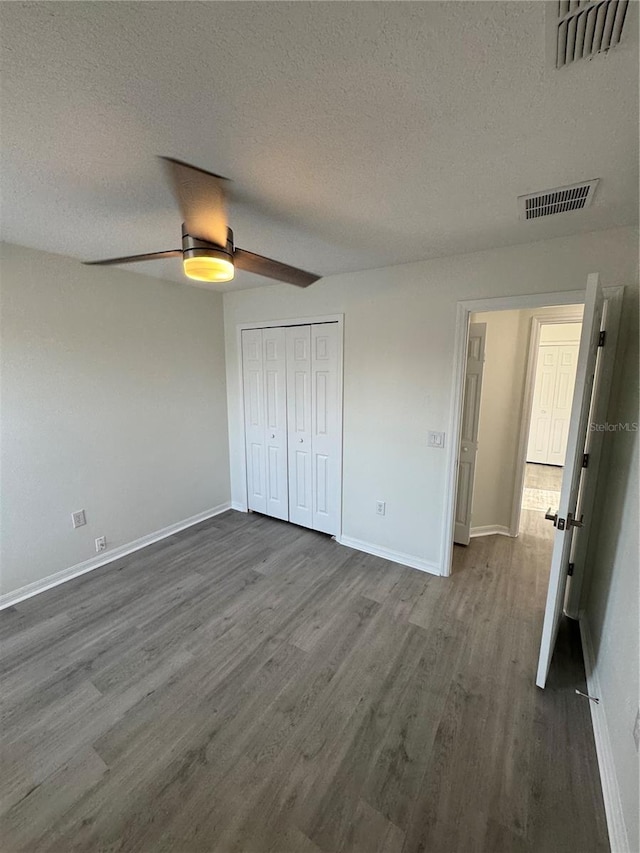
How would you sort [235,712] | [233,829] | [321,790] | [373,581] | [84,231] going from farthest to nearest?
[373,581], [84,231], [235,712], [321,790], [233,829]

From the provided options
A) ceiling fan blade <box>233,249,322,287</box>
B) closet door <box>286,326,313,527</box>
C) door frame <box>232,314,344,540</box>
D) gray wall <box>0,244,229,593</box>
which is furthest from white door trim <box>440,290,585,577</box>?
gray wall <box>0,244,229,593</box>

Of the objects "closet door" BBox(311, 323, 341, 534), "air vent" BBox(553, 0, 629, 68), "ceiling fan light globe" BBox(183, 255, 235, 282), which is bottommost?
"closet door" BBox(311, 323, 341, 534)

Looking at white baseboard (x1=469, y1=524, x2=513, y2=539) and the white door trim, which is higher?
the white door trim

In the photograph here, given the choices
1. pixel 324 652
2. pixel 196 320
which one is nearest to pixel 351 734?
pixel 324 652

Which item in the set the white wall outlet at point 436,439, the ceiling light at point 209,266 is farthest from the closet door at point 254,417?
the ceiling light at point 209,266

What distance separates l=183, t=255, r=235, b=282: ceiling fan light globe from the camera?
1.40 m

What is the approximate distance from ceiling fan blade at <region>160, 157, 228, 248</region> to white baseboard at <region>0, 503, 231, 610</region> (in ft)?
8.91

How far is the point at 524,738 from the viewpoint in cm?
154

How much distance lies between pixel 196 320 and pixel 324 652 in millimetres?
3035

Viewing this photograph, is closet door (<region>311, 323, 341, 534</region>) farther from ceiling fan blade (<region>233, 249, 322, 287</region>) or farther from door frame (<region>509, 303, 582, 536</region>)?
door frame (<region>509, 303, 582, 536</region>)

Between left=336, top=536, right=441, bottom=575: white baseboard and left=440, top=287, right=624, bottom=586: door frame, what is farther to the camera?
left=336, top=536, right=441, bottom=575: white baseboard

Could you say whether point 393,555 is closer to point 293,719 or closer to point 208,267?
point 293,719

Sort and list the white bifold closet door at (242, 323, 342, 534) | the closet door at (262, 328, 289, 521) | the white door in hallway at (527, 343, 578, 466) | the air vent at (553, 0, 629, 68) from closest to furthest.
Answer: the air vent at (553, 0, 629, 68) < the white bifold closet door at (242, 323, 342, 534) < the closet door at (262, 328, 289, 521) < the white door in hallway at (527, 343, 578, 466)

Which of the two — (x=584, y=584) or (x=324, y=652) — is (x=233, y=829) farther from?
(x=584, y=584)
